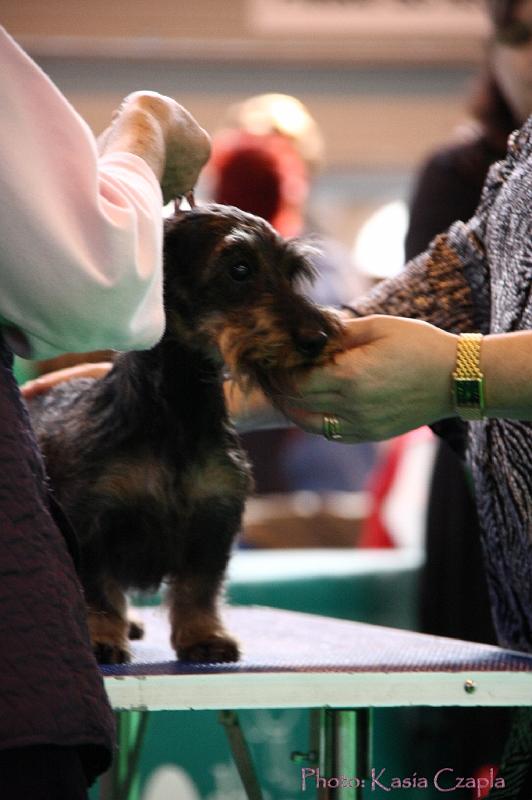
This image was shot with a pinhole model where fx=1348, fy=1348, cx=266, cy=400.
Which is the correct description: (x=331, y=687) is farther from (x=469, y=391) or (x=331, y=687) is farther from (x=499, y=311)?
(x=499, y=311)

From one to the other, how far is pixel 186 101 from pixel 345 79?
2.94 feet

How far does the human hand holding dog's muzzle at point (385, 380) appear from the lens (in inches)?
51.1

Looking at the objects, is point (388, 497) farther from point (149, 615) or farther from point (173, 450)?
point (173, 450)

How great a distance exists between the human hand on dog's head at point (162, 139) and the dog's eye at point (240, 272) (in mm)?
183

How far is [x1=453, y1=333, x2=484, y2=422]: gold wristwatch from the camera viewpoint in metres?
1.29

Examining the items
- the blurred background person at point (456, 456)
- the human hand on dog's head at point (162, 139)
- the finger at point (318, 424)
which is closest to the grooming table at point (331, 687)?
the finger at point (318, 424)

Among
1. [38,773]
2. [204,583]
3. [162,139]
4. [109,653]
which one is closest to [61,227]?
[162,139]

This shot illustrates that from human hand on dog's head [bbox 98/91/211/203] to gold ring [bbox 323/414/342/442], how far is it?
277 mm

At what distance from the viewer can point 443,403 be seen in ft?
4.33

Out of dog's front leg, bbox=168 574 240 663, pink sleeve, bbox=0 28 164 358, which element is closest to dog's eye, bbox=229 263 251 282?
dog's front leg, bbox=168 574 240 663


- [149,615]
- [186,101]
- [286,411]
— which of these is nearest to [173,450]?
[286,411]

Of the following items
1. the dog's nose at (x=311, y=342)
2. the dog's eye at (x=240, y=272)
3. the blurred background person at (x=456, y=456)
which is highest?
the dog's eye at (x=240, y=272)

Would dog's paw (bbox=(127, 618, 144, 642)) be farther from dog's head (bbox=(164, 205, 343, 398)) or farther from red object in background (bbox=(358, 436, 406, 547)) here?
red object in background (bbox=(358, 436, 406, 547))

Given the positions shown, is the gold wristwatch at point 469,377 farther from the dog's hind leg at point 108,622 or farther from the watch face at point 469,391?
the dog's hind leg at point 108,622
